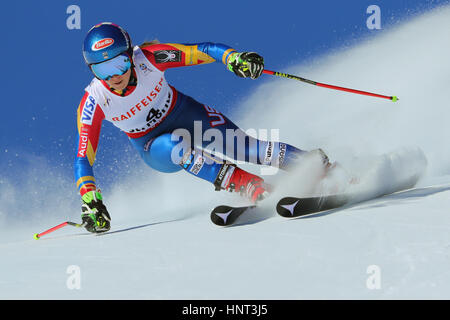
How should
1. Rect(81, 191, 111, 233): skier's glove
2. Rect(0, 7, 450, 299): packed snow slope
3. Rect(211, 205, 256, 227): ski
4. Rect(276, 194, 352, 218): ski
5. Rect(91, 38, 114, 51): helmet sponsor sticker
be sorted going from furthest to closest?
Rect(81, 191, 111, 233): skier's glove → Rect(91, 38, 114, 51): helmet sponsor sticker → Rect(211, 205, 256, 227): ski → Rect(276, 194, 352, 218): ski → Rect(0, 7, 450, 299): packed snow slope

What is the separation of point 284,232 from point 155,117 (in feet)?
5.12

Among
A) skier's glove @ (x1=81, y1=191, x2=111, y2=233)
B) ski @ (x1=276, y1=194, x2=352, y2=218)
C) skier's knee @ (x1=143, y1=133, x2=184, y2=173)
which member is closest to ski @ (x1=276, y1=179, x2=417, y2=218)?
ski @ (x1=276, y1=194, x2=352, y2=218)

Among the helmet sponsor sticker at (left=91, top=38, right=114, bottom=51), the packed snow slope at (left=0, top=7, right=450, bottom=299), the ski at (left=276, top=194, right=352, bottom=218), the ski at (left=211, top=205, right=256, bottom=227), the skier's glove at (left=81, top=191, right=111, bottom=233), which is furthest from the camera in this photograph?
the skier's glove at (left=81, top=191, right=111, bottom=233)

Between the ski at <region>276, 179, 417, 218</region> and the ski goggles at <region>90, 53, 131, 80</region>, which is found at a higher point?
the ski goggles at <region>90, 53, 131, 80</region>

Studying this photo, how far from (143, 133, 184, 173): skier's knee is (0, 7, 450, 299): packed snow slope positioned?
447 mm

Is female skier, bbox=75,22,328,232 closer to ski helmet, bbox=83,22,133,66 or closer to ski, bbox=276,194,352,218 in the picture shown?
ski helmet, bbox=83,22,133,66

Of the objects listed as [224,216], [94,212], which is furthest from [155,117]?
[224,216]

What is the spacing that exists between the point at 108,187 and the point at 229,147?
2.27m

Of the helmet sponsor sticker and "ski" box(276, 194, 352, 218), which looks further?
the helmet sponsor sticker

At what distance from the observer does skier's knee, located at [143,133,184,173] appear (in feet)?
13.5

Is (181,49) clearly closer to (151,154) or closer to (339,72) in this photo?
(151,154)

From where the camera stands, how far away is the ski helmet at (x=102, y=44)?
3871 millimetres

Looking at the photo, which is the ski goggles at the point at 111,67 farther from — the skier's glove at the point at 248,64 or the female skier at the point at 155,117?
the skier's glove at the point at 248,64

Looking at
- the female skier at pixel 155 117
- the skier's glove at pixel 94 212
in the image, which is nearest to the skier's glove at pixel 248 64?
the female skier at pixel 155 117
